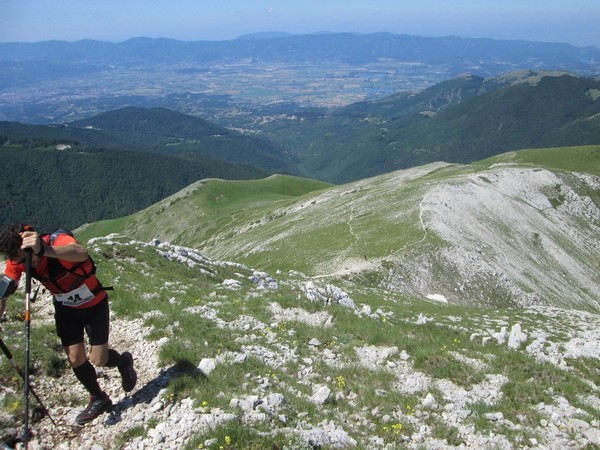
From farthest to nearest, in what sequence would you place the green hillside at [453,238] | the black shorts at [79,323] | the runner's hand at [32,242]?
the green hillside at [453,238] → the black shorts at [79,323] → the runner's hand at [32,242]

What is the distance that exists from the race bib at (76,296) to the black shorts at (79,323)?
0.71ft

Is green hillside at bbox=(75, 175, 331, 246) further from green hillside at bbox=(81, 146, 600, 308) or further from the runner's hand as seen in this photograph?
the runner's hand

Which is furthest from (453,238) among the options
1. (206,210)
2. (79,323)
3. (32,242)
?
(206,210)

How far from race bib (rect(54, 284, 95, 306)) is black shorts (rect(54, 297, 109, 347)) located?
0.71 ft

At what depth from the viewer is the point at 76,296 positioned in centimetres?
914

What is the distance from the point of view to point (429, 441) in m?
9.96

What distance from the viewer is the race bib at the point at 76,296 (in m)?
9.04

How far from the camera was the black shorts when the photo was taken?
369 inches

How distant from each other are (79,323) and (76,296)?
791mm

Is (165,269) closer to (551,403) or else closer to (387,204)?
(551,403)

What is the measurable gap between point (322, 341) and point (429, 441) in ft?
18.0

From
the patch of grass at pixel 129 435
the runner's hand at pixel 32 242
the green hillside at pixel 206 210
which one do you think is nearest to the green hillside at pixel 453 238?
the green hillside at pixel 206 210

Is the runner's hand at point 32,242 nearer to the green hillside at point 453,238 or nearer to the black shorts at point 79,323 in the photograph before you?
the black shorts at point 79,323

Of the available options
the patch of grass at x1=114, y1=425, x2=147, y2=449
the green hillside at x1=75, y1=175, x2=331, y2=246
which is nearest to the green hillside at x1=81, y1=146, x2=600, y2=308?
the green hillside at x1=75, y1=175, x2=331, y2=246
